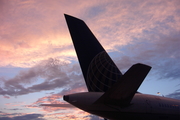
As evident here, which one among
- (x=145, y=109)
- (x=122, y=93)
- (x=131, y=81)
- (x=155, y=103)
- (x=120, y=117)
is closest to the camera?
(x=131, y=81)

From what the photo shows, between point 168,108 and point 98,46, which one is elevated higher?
point 98,46

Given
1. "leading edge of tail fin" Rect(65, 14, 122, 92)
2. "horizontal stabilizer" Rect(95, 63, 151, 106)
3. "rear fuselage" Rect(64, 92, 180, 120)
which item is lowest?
"rear fuselage" Rect(64, 92, 180, 120)

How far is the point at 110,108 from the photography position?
8750mm

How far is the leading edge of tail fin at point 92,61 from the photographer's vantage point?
36.9ft

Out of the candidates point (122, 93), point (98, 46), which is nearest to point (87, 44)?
point (98, 46)

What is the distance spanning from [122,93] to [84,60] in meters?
5.10

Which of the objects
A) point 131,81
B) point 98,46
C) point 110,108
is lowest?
point 110,108

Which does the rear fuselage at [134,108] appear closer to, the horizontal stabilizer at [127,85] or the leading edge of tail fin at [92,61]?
the horizontal stabilizer at [127,85]

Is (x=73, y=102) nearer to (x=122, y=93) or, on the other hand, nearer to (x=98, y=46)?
(x=122, y=93)

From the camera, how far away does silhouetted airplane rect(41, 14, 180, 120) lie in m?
7.17

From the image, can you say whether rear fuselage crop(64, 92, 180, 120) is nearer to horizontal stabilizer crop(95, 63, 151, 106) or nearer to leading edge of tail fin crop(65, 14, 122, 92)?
horizontal stabilizer crop(95, 63, 151, 106)

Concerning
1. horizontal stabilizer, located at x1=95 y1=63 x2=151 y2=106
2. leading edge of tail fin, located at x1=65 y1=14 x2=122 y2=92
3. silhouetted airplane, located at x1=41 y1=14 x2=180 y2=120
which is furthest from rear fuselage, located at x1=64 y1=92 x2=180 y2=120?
leading edge of tail fin, located at x1=65 y1=14 x2=122 y2=92

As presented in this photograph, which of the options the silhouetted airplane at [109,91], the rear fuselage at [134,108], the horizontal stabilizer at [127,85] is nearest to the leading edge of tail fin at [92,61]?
the silhouetted airplane at [109,91]

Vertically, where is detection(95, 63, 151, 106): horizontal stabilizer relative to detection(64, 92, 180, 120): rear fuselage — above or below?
above
